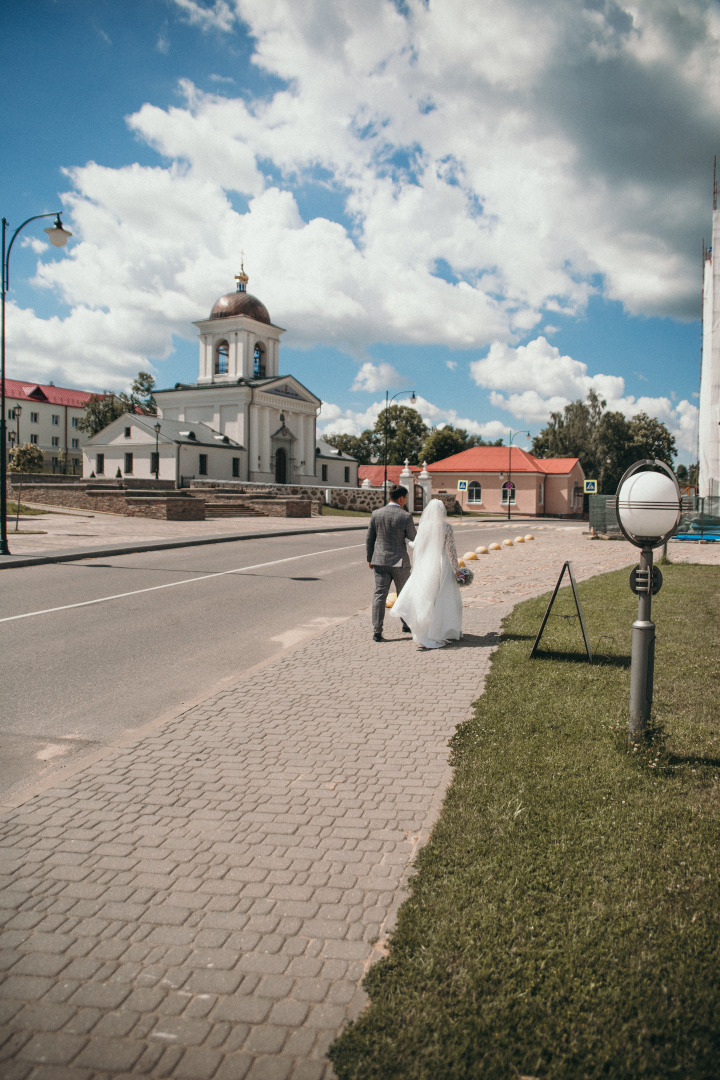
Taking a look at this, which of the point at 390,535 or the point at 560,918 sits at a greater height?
the point at 390,535

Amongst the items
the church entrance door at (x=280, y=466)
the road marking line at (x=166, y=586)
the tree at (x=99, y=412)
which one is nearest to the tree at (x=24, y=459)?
the church entrance door at (x=280, y=466)

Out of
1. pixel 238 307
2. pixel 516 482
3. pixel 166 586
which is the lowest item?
pixel 166 586

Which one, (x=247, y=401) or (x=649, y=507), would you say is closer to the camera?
(x=649, y=507)

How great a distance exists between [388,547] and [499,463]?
6005 centimetres

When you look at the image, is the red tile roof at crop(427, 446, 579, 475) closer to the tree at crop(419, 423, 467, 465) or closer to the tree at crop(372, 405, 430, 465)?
the tree at crop(419, 423, 467, 465)

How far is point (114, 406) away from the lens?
8388 cm

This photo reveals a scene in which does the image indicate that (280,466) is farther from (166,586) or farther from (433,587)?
(433,587)

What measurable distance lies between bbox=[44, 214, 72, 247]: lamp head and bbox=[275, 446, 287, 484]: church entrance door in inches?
1856

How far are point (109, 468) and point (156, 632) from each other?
169 feet

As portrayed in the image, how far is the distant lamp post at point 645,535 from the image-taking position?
445 cm

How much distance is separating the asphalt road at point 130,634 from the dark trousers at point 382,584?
3.47 feet

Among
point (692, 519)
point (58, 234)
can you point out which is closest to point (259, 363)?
point (692, 519)

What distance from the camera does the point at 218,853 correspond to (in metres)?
3.46

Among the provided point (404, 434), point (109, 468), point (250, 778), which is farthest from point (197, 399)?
point (250, 778)
